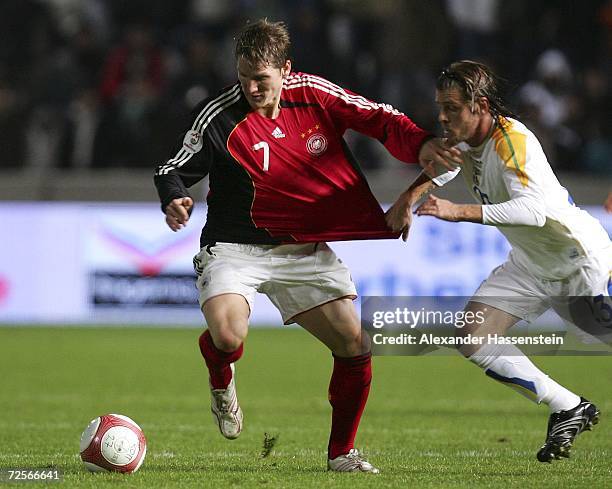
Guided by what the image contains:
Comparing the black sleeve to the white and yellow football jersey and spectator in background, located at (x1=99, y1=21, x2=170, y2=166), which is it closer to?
the white and yellow football jersey

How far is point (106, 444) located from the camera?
20.3 ft

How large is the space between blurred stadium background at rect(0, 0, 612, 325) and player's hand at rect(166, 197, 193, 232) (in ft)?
26.8

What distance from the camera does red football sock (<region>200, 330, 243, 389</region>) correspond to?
6.36 m

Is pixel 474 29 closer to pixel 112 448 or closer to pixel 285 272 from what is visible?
pixel 285 272

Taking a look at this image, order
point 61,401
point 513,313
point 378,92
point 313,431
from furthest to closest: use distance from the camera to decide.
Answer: point 378,92, point 61,401, point 313,431, point 513,313

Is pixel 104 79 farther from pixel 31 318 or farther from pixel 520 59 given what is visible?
pixel 520 59

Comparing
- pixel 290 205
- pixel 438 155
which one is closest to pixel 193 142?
pixel 290 205

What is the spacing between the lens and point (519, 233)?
21.1ft

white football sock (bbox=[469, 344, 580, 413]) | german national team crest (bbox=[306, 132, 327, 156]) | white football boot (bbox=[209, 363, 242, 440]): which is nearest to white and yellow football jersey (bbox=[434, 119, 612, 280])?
white football sock (bbox=[469, 344, 580, 413])

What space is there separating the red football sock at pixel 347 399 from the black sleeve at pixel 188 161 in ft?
4.01

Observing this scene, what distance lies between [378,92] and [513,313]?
999 centimetres

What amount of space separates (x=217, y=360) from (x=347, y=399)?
2.33ft

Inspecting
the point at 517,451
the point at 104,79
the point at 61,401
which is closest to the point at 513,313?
the point at 517,451

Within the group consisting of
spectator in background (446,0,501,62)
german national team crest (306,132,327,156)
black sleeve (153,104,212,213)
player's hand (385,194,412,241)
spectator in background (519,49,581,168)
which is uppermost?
spectator in background (446,0,501,62)
